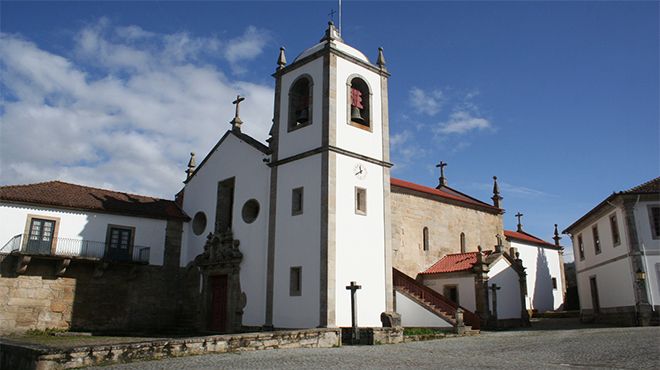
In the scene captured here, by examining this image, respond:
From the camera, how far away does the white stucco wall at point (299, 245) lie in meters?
17.7

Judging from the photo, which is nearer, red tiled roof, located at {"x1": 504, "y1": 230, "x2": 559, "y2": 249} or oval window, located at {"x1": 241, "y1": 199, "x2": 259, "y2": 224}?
oval window, located at {"x1": 241, "y1": 199, "x2": 259, "y2": 224}

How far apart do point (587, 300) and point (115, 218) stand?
80.5 ft

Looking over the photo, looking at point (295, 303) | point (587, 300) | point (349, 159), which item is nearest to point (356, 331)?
point (295, 303)

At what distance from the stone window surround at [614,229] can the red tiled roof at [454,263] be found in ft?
18.1

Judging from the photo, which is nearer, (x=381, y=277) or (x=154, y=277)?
(x=381, y=277)

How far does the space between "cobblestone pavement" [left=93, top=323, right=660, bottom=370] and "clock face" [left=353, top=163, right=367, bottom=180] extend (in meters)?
6.33

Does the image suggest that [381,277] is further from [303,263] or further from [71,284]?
[71,284]

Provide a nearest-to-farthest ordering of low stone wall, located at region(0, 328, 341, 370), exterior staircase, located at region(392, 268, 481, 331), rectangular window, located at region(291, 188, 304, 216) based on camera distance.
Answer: low stone wall, located at region(0, 328, 341, 370), rectangular window, located at region(291, 188, 304, 216), exterior staircase, located at region(392, 268, 481, 331)

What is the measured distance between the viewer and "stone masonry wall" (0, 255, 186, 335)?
19359 millimetres

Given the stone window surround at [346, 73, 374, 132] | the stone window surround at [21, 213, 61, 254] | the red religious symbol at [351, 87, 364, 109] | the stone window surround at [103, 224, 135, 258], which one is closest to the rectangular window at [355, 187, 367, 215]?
the stone window surround at [346, 73, 374, 132]

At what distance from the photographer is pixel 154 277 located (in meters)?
22.9

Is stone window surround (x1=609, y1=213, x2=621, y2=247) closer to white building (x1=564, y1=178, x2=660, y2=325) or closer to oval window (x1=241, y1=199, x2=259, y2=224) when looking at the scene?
white building (x1=564, y1=178, x2=660, y2=325)

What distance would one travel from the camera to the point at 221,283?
22.0 metres

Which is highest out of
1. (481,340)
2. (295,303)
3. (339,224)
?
(339,224)
